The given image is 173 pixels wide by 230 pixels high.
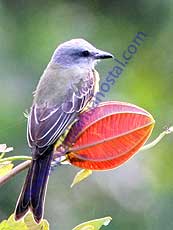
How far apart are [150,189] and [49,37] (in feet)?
2.42

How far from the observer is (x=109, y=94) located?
2998 mm

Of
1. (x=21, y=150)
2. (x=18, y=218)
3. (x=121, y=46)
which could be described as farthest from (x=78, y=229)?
(x=121, y=46)

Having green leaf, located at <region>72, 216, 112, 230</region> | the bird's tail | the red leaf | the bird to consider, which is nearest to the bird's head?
the bird

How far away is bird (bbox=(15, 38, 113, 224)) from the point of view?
1.44 meters

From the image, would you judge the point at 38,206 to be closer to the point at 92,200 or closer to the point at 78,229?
the point at 78,229

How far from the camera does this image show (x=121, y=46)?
328cm

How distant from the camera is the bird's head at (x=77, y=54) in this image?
7.12 feet

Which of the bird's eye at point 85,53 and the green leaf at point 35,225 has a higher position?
the bird's eye at point 85,53

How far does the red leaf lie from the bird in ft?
0.33

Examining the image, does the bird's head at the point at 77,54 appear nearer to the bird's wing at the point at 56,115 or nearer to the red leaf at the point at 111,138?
the bird's wing at the point at 56,115

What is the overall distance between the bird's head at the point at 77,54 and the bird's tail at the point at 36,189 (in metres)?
0.57

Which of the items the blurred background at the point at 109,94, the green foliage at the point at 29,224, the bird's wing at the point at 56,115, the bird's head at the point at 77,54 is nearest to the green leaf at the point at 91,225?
the green foliage at the point at 29,224

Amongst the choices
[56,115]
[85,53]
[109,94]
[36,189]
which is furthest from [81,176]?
[109,94]

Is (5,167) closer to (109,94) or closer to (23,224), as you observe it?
(23,224)
